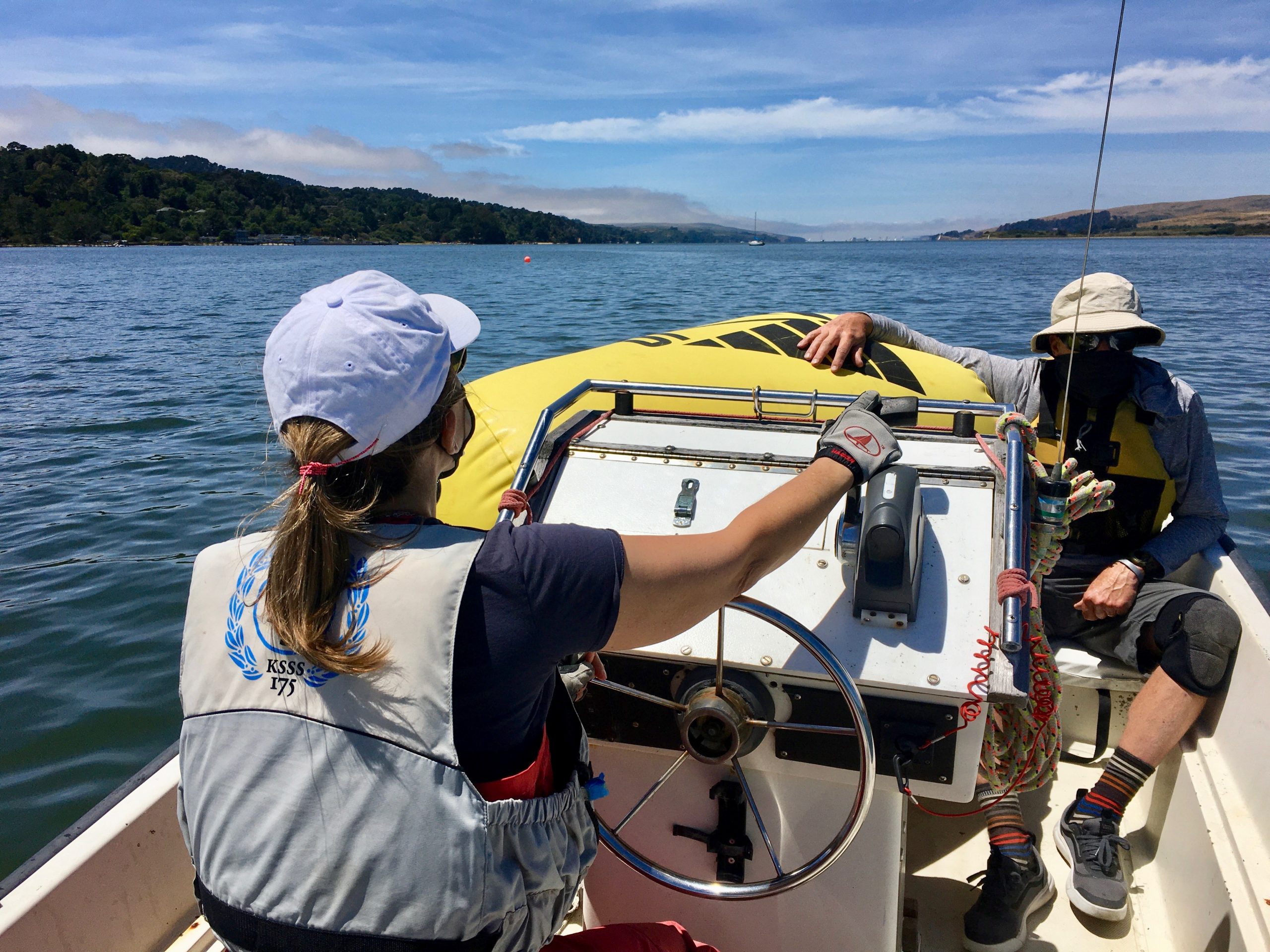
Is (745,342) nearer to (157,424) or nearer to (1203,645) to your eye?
(1203,645)

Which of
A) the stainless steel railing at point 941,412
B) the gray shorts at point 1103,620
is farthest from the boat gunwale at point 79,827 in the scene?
the gray shorts at point 1103,620

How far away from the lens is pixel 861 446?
152cm

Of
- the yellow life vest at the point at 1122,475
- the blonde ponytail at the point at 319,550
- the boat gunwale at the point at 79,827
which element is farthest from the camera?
the yellow life vest at the point at 1122,475

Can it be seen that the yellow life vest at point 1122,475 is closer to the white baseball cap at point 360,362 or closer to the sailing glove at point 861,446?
the sailing glove at point 861,446

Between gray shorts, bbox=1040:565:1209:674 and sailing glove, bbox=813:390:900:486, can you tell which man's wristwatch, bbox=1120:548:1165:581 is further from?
sailing glove, bbox=813:390:900:486

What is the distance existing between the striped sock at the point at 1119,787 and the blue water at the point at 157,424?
2.31 m

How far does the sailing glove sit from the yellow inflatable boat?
1.75m

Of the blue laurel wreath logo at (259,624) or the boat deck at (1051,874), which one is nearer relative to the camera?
the blue laurel wreath logo at (259,624)

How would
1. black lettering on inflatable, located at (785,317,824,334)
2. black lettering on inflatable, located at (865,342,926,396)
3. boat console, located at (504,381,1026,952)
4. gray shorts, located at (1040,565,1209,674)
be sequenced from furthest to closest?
1. black lettering on inflatable, located at (785,317,824,334)
2. black lettering on inflatable, located at (865,342,926,396)
3. gray shorts, located at (1040,565,1209,674)
4. boat console, located at (504,381,1026,952)

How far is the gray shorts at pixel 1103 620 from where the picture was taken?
8.57 ft

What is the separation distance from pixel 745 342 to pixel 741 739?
2551mm

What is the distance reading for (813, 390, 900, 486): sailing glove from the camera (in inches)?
58.8

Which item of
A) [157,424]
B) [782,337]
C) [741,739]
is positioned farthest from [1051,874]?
[157,424]

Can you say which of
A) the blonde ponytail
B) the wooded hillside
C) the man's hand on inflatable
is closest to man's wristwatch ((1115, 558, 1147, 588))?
the man's hand on inflatable
